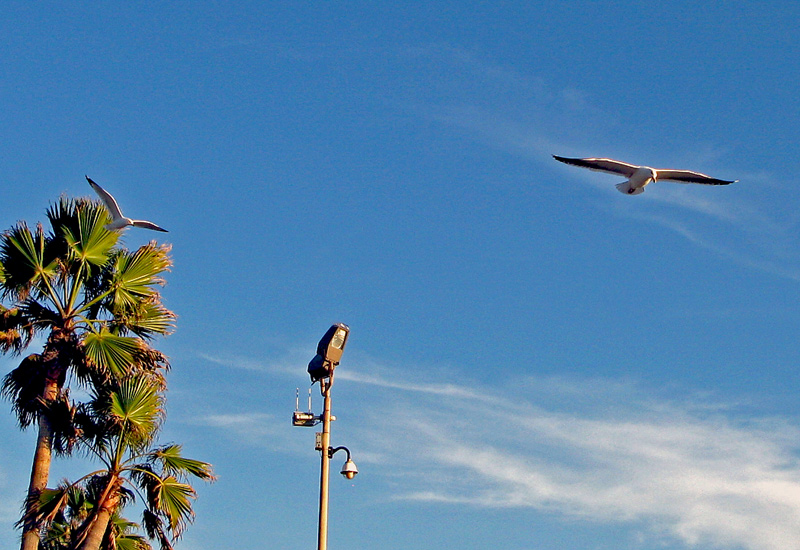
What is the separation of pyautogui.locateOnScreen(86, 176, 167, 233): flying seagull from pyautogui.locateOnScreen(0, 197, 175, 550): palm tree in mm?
1099

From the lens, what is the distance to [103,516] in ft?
45.7

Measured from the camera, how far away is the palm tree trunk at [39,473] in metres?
13.7

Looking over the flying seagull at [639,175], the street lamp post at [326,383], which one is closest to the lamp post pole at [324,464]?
the street lamp post at [326,383]

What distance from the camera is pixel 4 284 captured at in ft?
50.3

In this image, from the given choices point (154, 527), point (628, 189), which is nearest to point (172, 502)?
point (154, 527)

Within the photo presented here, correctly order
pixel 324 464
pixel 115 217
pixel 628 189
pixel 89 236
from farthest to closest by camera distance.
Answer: pixel 628 189
pixel 115 217
pixel 89 236
pixel 324 464

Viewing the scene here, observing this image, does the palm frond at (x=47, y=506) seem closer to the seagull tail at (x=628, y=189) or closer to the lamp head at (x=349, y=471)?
the lamp head at (x=349, y=471)

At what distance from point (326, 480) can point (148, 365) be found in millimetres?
3936

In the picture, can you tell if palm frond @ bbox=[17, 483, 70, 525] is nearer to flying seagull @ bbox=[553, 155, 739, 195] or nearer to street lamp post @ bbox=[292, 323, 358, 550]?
street lamp post @ bbox=[292, 323, 358, 550]

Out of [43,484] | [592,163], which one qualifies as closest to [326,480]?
[43,484]

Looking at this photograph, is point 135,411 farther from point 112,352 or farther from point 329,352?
point 329,352

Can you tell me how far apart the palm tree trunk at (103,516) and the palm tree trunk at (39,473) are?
637mm

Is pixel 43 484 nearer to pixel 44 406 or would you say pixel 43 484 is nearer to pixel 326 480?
pixel 44 406

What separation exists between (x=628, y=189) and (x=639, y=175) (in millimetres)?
361
